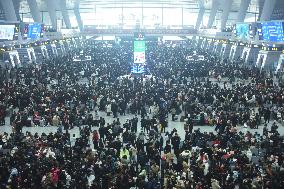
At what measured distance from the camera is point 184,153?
1555 centimetres

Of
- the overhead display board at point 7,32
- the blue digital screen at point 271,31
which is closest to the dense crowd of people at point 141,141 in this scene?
the blue digital screen at point 271,31

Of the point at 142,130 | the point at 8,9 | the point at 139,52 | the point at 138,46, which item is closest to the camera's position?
the point at 142,130

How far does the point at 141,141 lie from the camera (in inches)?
671

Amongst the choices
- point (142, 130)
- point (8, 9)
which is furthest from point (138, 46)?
point (142, 130)

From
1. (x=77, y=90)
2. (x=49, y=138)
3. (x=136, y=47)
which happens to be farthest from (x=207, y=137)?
(x=136, y=47)

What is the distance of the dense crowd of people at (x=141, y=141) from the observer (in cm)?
1302

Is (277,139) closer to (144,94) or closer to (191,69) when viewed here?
(144,94)

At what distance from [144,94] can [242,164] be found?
12645mm

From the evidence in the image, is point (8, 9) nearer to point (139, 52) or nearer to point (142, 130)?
point (139, 52)

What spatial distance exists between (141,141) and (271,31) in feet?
83.3

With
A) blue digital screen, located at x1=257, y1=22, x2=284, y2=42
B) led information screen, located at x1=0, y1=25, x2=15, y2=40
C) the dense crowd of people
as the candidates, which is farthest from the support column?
led information screen, located at x1=0, y1=25, x2=15, y2=40

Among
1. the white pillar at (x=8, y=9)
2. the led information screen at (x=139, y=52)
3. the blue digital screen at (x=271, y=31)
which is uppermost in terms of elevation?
the white pillar at (x=8, y=9)

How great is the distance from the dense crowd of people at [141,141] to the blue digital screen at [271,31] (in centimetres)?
624

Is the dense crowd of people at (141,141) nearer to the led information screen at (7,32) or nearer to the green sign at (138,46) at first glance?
the green sign at (138,46)
